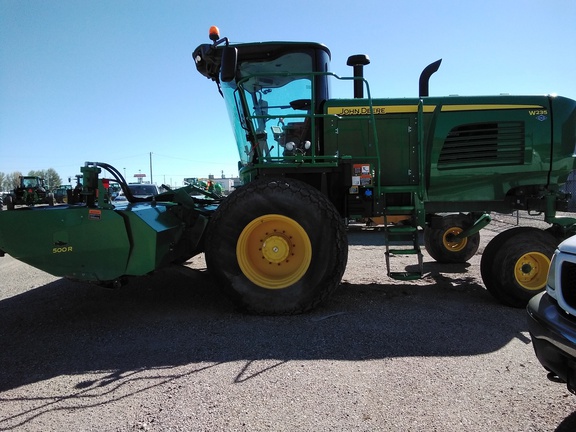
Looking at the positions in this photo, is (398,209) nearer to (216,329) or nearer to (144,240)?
(216,329)

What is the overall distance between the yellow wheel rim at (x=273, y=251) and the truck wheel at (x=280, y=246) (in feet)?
0.04

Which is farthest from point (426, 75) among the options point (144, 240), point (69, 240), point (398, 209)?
point (69, 240)

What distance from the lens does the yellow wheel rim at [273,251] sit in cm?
414

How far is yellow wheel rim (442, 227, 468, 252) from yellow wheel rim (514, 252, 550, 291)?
220 cm

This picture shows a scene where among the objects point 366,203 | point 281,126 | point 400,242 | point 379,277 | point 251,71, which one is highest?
point 251,71

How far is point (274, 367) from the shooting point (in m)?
2.97

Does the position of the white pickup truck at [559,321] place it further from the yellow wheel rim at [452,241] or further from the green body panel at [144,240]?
the yellow wheel rim at [452,241]

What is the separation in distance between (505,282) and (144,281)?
4800mm

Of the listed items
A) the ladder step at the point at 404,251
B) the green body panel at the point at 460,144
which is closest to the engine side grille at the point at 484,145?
the green body panel at the point at 460,144

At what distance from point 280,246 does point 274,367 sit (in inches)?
58.2

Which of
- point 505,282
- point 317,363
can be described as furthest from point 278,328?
point 505,282

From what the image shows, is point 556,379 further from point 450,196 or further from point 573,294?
point 450,196

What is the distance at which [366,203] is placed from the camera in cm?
472

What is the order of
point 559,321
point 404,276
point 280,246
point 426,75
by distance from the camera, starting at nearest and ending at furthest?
point 559,321 < point 280,246 < point 404,276 < point 426,75
